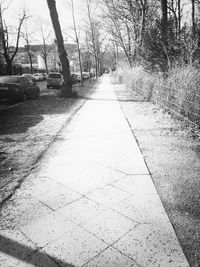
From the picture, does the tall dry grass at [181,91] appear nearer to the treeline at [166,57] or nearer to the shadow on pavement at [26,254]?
the treeline at [166,57]

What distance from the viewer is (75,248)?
101 inches

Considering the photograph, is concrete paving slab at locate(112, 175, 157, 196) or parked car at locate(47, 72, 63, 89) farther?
parked car at locate(47, 72, 63, 89)

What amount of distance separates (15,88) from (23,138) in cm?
791

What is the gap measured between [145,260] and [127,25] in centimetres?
2463

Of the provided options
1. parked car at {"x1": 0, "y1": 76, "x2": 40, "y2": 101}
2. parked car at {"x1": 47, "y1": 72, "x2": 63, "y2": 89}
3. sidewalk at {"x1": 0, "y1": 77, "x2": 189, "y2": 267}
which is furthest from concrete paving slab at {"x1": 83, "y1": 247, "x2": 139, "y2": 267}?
parked car at {"x1": 47, "y1": 72, "x2": 63, "y2": 89}

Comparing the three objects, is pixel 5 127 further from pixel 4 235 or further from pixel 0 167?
pixel 4 235

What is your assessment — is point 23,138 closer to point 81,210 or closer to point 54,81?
point 81,210

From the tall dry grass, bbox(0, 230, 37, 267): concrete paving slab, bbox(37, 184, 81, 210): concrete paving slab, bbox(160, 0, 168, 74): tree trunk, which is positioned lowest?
bbox(0, 230, 37, 267): concrete paving slab

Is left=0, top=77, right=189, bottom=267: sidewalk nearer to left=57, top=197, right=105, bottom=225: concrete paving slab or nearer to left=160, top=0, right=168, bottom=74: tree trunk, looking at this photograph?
left=57, top=197, right=105, bottom=225: concrete paving slab

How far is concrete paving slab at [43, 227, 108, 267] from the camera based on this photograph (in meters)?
2.40

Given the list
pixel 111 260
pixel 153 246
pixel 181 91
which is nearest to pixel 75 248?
pixel 111 260

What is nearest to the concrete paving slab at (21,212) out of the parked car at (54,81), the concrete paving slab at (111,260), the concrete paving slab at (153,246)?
the concrete paving slab at (111,260)

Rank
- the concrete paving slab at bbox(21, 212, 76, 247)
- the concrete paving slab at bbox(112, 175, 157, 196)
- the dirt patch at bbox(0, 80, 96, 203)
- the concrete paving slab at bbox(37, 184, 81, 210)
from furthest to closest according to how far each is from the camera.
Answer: the dirt patch at bbox(0, 80, 96, 203) < the concrete paving slab at bbox(112, 175, 157, 196) < the concrete paving slab at bbox(37, 184, 81, 210) < the concrete paving slab at bbox(21, 212, 76, 247)

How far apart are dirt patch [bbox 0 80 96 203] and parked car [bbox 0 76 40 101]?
2506mm
